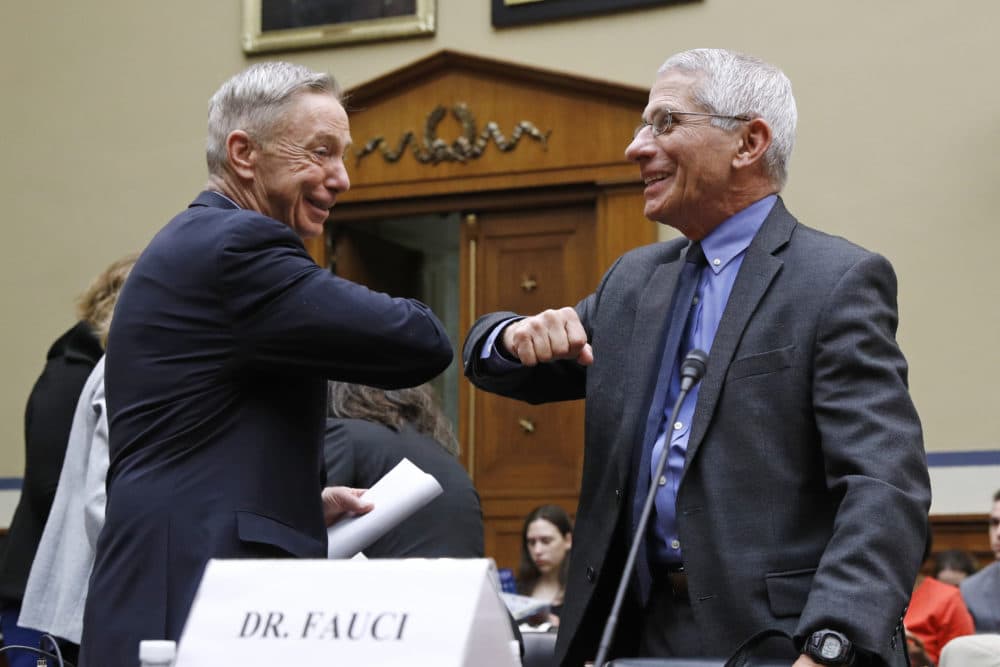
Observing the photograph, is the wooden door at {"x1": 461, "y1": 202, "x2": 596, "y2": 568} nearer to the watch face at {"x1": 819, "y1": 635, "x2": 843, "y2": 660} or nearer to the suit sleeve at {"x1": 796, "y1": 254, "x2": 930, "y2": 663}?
the suit sleeve at {"x1": 796, "y1": 254, "x2": 930, "y2": 663}

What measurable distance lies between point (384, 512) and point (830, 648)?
2.50 ft

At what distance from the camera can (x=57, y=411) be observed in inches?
151

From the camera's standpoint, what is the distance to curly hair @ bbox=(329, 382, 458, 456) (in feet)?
11.7

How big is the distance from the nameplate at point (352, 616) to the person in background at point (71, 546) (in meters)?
1.68

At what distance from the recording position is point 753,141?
8.05 ft

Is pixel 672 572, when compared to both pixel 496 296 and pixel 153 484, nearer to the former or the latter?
pixel 153 484

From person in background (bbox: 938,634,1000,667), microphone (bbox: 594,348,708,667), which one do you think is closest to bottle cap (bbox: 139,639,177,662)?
microphone (bbox: 594,348,708,667)

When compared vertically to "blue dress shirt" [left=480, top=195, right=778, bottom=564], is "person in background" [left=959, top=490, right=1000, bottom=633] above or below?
below

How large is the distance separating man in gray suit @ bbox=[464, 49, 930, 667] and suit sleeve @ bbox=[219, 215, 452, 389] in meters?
0.22

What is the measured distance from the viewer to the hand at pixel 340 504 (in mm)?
2340

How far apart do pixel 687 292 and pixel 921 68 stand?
4837mm

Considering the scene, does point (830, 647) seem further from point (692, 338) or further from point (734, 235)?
point (734, 235)

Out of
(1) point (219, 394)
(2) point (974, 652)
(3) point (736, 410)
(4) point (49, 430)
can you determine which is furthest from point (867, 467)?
(4) point (49, 430)

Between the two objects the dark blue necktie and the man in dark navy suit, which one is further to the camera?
the dark blue necktie
